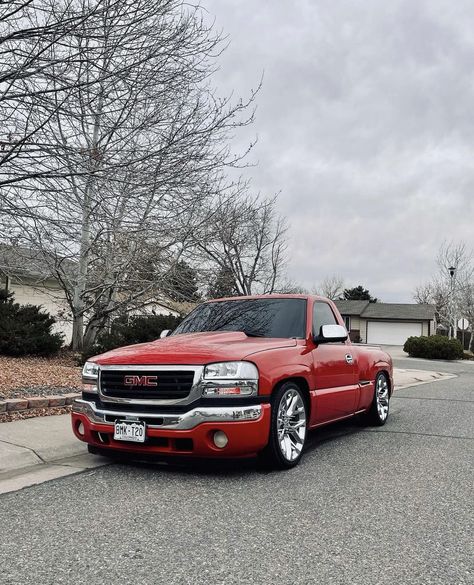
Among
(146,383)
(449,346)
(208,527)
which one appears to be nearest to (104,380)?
(146,383)

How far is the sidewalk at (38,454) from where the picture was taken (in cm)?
518

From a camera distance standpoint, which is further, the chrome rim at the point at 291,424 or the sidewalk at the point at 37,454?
the chrome rim at the point at 291,424

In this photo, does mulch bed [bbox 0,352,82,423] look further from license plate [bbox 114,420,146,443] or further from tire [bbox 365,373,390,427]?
tire [bbox 365,373,390,427]

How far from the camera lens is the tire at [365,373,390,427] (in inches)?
315

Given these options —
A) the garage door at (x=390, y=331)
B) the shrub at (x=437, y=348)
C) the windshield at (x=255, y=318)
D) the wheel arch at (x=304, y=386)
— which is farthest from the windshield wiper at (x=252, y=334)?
the garage door at (x=390, y=331)

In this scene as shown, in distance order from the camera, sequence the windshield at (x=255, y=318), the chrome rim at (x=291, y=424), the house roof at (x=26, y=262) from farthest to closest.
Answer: the house roof at (x=26, y=262) → the windshield at (x=255, y=318) → the chrome rim at (x=291, y=424)

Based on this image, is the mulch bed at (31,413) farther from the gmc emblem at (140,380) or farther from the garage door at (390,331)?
the garage door at (390,331)

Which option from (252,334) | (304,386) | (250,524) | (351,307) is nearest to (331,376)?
(304,386)

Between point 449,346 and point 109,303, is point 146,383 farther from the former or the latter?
point 449,346

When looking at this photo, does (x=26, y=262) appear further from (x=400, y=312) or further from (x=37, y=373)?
(x=400, y=312)

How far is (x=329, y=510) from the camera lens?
4.28 m

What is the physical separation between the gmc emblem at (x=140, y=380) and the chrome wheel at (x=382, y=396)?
3959mm

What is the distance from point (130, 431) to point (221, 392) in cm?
89

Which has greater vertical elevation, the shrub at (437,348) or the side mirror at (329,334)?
the side mirror at (329,334)
